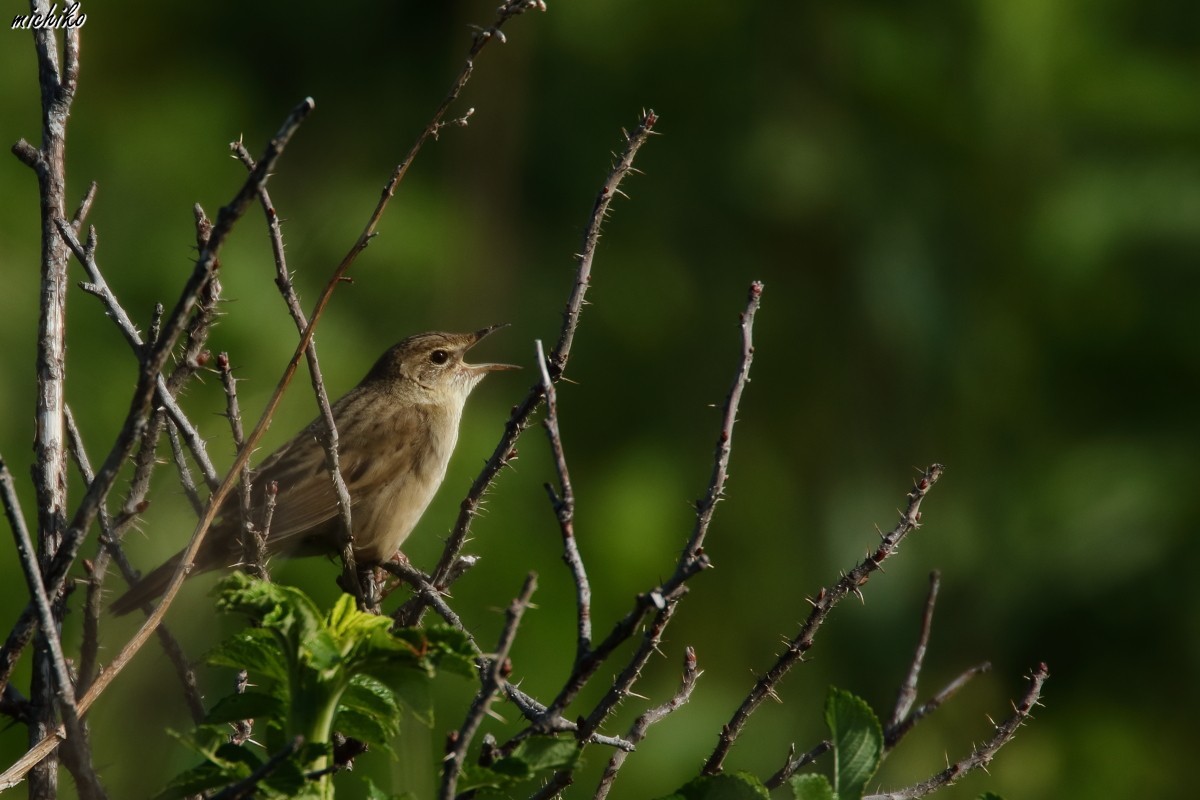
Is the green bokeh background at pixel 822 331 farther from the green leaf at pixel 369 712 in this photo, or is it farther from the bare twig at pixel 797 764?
the green leaf at pixel 369 712

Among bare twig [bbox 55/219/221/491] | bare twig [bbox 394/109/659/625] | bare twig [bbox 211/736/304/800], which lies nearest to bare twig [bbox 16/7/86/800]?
bare twig [bbox 55/219/221/491]

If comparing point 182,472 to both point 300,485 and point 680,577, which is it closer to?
point 680,577

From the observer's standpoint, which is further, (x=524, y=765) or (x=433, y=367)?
(x=433, y=367)

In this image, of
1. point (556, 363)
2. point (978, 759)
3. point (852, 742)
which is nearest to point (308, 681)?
point (852, 742)

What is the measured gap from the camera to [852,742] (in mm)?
2242

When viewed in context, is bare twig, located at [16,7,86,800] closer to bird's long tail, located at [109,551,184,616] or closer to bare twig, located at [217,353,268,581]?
bare twig, located at [217,353,268,581]

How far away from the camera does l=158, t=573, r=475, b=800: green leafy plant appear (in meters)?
2.03

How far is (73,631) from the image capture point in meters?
6.15

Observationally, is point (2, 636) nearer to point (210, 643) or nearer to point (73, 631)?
point (73, 631)

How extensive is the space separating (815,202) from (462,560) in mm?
7212

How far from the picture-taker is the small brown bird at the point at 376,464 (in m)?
4.71

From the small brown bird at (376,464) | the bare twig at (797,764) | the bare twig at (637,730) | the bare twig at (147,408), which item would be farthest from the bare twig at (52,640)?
the small brown bird at (376,464)

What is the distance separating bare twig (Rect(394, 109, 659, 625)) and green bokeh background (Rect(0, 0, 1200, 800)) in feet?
9.74

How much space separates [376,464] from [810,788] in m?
3.60
